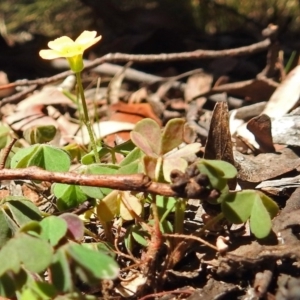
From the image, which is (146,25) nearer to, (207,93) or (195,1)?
(195,1)

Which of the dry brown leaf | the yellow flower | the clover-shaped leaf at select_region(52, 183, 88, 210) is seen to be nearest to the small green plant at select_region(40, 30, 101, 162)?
the yellow flower

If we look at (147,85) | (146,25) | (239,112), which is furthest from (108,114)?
(146,25)

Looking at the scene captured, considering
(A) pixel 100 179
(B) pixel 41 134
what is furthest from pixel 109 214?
(B) pixel 41 134

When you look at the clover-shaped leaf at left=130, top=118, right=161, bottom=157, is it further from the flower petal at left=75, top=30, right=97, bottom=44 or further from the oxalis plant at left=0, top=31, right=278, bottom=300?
the flower petal at left=75, top=30, right=97, bottom=44

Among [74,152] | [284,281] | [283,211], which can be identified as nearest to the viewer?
[284,281]

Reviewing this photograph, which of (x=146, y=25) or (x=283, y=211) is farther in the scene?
(x=146, y=25)

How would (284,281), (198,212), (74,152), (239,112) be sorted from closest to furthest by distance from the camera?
(284,281)
(198,212)
(74,152)
(239,112)

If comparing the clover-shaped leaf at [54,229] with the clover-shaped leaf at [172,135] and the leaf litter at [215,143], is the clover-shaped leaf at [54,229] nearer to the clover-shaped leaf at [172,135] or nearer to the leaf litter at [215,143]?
the leaf litter at [215,143]
